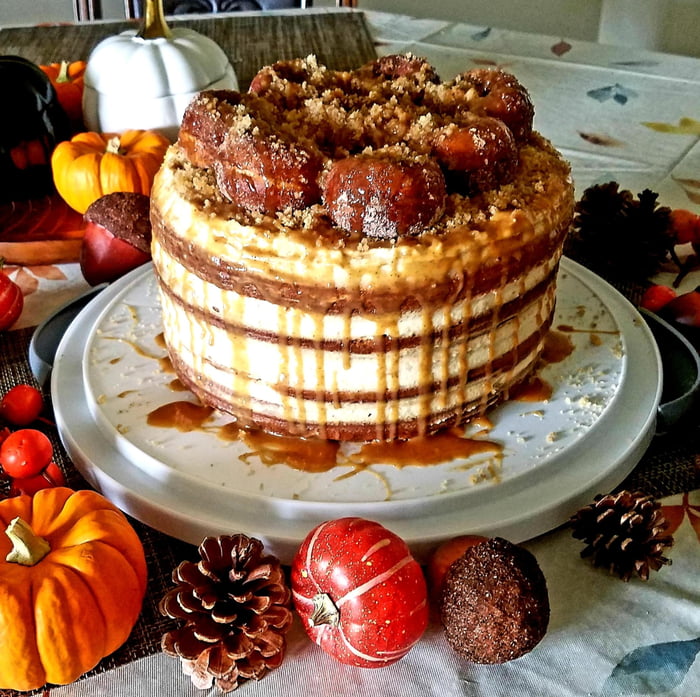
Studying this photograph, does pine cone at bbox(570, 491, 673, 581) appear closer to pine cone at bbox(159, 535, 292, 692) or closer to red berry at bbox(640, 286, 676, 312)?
pine cone at bbox(159, 535, 292, 692)

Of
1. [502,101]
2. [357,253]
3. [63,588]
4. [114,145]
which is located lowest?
[63,588]

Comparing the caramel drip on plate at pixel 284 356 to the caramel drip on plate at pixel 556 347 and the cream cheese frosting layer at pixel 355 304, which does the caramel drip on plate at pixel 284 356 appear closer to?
the cream cheese frosting layer at pixel 355 304

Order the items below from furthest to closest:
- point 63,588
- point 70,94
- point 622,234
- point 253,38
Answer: point 253,38
point 70,94
point 622,234
point 63,588

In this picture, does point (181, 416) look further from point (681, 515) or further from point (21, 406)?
point (681, 515)

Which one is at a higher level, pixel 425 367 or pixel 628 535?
pixel 425 367

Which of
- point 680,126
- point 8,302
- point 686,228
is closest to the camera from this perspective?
point 8,302

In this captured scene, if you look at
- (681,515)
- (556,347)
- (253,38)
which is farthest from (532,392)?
(253,38)

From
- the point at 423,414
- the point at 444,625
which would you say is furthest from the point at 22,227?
the point at 444,625
